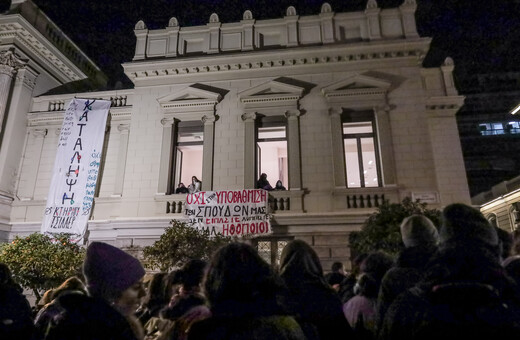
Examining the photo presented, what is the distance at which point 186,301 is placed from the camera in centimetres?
294

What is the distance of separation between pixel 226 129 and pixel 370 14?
737cm

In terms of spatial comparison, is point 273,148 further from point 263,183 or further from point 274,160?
point 263,183

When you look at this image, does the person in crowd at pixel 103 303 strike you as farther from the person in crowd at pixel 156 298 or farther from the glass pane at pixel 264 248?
the glass pane at pixel 264 248

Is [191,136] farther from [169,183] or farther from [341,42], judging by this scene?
[341,42]

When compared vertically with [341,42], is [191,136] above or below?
below

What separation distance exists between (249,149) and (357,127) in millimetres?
4276

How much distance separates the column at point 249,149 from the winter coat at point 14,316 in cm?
921

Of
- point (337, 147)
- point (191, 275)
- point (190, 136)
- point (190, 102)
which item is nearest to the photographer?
point (191, 275)

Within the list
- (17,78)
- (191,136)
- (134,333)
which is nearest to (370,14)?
(191,136)

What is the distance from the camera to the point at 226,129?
43.6ft

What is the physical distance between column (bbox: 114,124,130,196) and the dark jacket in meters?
12.1

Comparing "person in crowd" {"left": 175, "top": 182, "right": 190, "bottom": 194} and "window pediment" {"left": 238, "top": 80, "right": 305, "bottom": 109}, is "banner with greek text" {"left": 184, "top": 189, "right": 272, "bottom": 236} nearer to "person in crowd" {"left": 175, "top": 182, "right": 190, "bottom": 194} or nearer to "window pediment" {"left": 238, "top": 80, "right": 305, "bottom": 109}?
"person in crowd" {"left": 175, "top": 182, "right": 190, "bottom": 194}

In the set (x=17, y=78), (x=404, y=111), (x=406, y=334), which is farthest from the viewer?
(x=17, y=78)

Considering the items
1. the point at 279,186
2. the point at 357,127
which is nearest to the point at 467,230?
the point at 279,186
